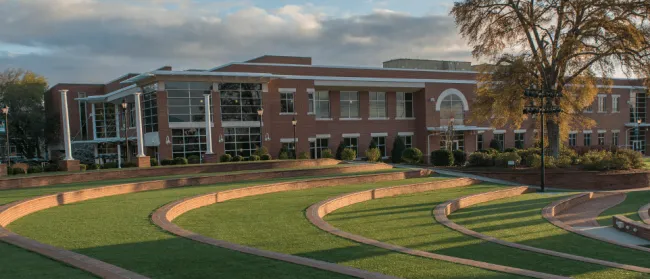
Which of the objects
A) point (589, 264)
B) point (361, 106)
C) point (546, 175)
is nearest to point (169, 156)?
point (361, 106)

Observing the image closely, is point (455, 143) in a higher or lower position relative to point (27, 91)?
lower

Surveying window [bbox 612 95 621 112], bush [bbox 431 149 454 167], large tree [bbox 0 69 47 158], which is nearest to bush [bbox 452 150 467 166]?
bush [bbox 431 149 454 167]

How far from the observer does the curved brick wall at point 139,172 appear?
1877cm

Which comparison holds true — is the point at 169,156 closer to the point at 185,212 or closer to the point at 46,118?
the point at 185,212

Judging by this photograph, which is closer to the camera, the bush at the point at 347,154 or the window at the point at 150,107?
the window at the point at 150,107

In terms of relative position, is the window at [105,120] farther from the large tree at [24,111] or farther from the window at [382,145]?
the window at [382,145]

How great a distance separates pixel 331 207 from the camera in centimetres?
1394

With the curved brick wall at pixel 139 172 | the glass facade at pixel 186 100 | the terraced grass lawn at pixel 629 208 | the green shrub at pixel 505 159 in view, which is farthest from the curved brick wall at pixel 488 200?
the glass facade at pixel 186 100

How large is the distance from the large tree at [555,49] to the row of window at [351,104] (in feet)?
45.1

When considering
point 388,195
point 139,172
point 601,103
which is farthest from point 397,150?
point 601,103

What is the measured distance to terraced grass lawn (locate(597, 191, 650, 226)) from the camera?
15727 millimetres

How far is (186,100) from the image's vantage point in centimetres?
3356

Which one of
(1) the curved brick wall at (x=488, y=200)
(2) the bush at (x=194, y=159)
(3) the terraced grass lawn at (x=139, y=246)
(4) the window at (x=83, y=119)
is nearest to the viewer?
(3) the terraced grass lawn at (x=139, y=246)

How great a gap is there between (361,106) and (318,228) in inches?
1290
